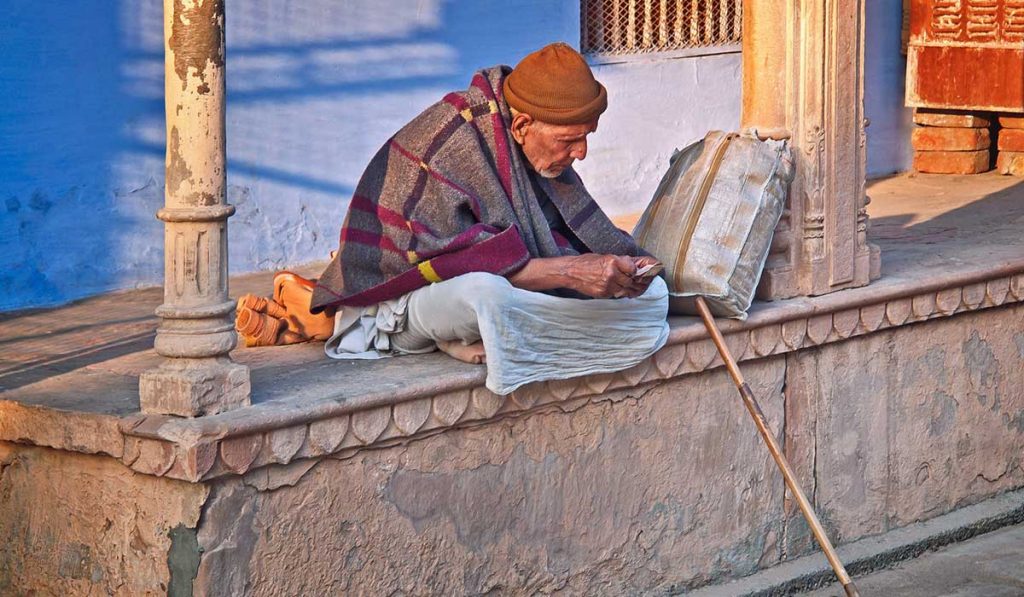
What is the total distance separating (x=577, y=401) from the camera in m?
4.54

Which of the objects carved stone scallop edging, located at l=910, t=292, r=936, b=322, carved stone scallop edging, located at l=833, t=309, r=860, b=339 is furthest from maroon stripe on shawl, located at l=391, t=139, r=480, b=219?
carved stone scallop edging, located at l=910, t=292, r=936, b=322

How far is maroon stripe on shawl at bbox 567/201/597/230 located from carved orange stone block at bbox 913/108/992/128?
5381mm

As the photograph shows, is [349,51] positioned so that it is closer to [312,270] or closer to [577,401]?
[312,270]

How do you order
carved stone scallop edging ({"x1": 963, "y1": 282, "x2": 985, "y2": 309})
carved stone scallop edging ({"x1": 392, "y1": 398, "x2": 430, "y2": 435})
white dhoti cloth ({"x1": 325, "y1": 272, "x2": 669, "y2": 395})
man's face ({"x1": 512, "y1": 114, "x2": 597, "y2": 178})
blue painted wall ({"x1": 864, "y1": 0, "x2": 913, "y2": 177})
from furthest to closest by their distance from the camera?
blue painted wall ({"x1": 864, "y1": 0, "x2": 913, "y2": 177}), carved stone scallop edging ({"x1": 963, "y1": 282, "x2": 985, "y2": 309}), man's face ({"x1": 512, "y1": 114, "x2": 597, "y2": 178}), white dhoti cloth ({"x1": 325, "y1": 272, "x2": 669, "y2": 395}), carved stone scallop edging ({"x1": 392, "y1": 398, "x2": 430, "y2": 435})

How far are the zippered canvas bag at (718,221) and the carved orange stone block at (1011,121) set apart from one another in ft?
15.9

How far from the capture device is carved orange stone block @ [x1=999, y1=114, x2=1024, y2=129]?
944 cm

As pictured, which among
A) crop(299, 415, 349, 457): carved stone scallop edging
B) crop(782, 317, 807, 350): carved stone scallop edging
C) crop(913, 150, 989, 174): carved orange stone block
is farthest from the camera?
crop(913, 150, 989, 174): carved orange stone block

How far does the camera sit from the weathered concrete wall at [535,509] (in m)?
3.88

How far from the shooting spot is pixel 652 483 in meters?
4.79

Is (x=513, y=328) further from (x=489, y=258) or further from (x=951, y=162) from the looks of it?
(x=951, y=162)

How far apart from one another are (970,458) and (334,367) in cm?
274

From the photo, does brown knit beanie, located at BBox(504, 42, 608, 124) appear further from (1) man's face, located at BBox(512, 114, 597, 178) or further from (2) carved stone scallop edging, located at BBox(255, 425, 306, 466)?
(2) carved stone scallop edging, located at BBox(255, 425, 306, 466)

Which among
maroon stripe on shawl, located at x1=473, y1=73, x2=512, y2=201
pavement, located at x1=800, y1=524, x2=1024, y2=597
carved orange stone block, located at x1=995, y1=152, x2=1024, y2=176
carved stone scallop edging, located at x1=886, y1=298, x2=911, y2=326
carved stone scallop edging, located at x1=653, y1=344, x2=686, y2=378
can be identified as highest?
maroon stripe on shawl, located at x1=473, y1=73, x2=512, y2=201

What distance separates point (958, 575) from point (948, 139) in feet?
15.6
